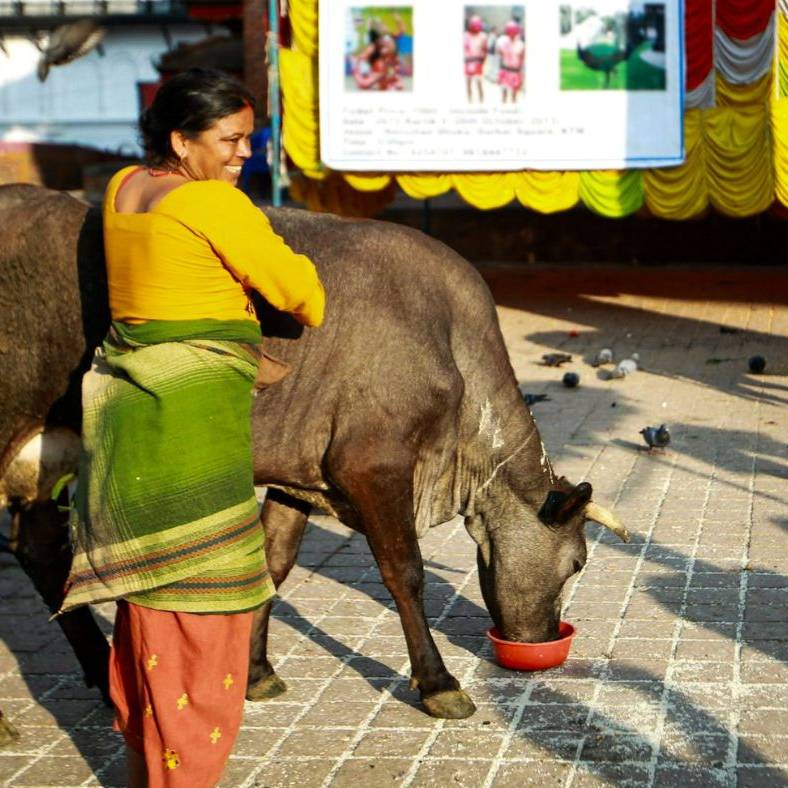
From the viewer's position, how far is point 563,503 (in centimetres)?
527

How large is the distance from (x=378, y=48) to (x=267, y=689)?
36.8 feet

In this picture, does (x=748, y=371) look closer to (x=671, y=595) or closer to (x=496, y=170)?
(x=496, y=170)

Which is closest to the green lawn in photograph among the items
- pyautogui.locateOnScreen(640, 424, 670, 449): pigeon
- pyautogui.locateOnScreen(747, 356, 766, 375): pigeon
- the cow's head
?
pyautogui.locateOnScreen(747, 356, 766, 375): pigeon

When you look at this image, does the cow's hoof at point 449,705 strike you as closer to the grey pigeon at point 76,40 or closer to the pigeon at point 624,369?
the pigeon at point 624,369

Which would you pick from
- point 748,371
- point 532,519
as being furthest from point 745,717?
point 748,371

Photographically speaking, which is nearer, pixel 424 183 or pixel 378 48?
pixel 378 48

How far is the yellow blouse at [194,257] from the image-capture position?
3789mm

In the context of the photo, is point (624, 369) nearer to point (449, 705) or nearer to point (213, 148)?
point (449, 705)

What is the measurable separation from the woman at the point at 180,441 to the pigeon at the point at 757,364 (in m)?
8.68

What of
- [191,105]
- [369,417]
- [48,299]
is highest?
[191,105]

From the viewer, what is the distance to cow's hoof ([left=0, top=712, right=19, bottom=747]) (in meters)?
5.03

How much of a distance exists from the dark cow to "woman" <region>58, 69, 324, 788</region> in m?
0.81

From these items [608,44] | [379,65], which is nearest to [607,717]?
[608,44]

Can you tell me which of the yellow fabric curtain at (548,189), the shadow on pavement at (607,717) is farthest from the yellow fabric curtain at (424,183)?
the shadow on pavement at (607,717)
